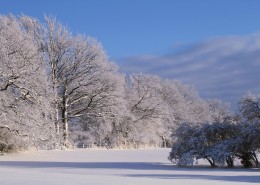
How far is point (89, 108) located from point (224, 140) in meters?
21.3

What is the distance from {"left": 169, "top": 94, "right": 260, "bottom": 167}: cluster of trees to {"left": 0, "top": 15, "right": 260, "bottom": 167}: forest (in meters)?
0.04

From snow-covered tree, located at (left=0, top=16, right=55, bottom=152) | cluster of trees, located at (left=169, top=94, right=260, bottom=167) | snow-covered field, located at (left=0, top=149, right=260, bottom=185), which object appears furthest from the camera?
snow-covered tree, located at (left=0, top=16, right=55, bottom=152)

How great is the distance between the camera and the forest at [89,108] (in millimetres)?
22000

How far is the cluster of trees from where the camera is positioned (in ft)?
68.3

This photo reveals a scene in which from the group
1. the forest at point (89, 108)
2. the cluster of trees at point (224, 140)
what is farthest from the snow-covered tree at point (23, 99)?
the cluster of trees at point (224, 140)

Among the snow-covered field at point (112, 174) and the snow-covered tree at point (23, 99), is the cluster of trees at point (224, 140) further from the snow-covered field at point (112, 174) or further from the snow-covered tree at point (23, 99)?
the snow-covered tree at point (23, 99)

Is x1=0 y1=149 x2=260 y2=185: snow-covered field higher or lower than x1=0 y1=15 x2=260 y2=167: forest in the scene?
lower

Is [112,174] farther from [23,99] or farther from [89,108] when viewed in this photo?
[89,108]

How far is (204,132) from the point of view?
2220 cm

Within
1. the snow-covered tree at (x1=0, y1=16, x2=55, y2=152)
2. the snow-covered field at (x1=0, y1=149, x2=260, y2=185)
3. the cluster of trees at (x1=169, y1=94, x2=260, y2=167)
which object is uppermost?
the snow-covered tree at (x1=0, y1=16, x2=55, y2=152)

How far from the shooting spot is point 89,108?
41.8m

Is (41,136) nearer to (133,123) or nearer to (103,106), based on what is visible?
(103,106)

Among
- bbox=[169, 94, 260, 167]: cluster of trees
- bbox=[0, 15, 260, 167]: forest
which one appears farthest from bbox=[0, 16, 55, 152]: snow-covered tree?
bbox=[169, 94, 260, 167]: cluster of trees

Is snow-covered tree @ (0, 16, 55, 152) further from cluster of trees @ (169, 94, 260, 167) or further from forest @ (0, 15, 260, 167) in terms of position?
cluster of trees @ (169, 94, 260, 167)
